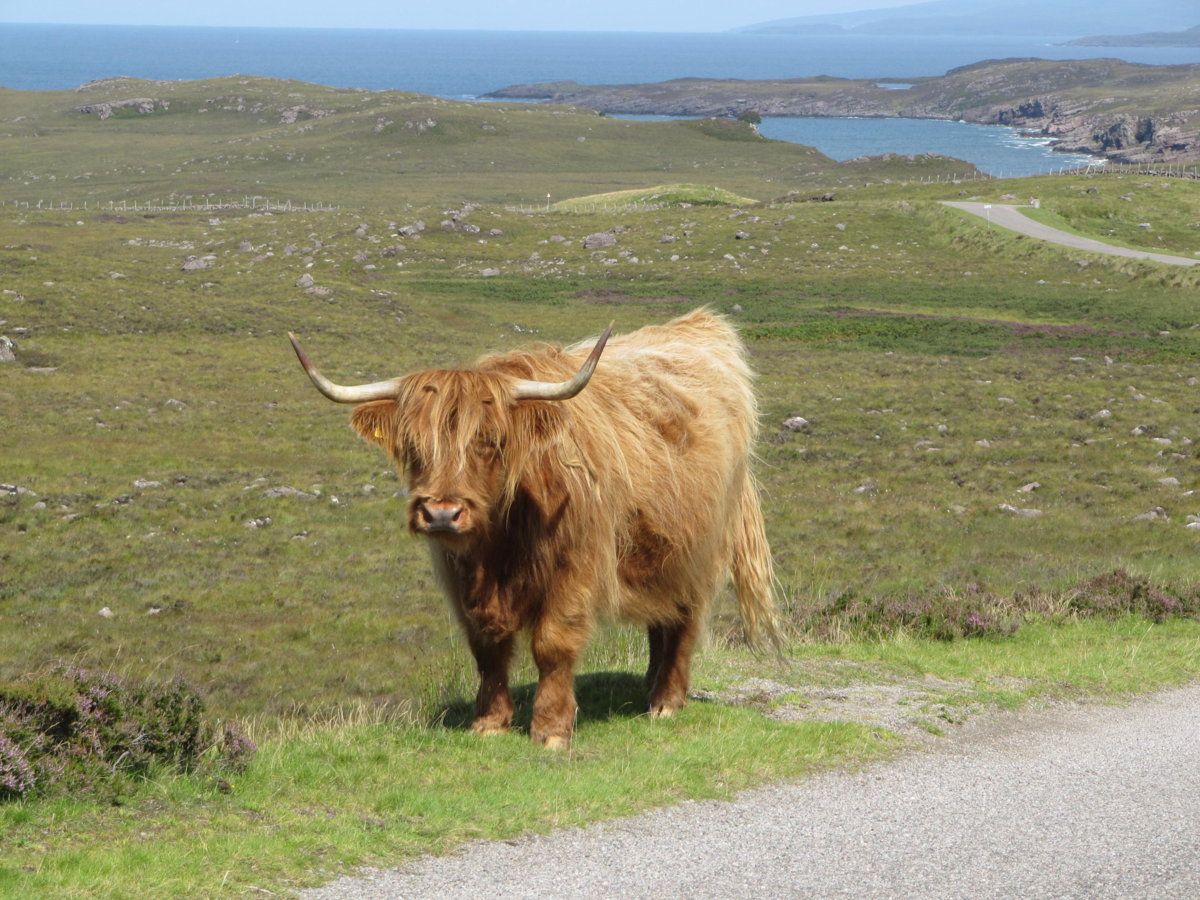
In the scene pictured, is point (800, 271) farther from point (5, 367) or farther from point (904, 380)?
point (5, 367)

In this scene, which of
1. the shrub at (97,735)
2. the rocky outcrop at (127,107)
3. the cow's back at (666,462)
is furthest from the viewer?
the rocky outcrop at (127,107)

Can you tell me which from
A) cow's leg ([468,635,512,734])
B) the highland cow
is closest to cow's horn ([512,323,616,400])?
the highland cow

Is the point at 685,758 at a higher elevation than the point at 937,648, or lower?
higher

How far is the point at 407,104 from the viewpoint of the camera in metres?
150

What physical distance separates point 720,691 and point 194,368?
3180 cm

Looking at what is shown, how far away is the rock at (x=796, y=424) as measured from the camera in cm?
3241

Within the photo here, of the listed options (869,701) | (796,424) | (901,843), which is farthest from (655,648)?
(796,424)

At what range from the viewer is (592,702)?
963 cm

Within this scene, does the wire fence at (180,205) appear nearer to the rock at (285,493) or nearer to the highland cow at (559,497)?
the rock at (285,493)

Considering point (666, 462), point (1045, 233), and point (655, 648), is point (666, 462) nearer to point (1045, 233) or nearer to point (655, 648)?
point (655, 648)

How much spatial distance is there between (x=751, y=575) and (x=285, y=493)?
1615cm

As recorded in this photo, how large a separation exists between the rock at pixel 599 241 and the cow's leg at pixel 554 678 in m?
61.0

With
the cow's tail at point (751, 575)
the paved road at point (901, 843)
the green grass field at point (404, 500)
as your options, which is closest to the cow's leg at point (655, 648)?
the green grass field at point (404, 500)

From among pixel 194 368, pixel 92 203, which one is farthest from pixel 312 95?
pixel 194 368
